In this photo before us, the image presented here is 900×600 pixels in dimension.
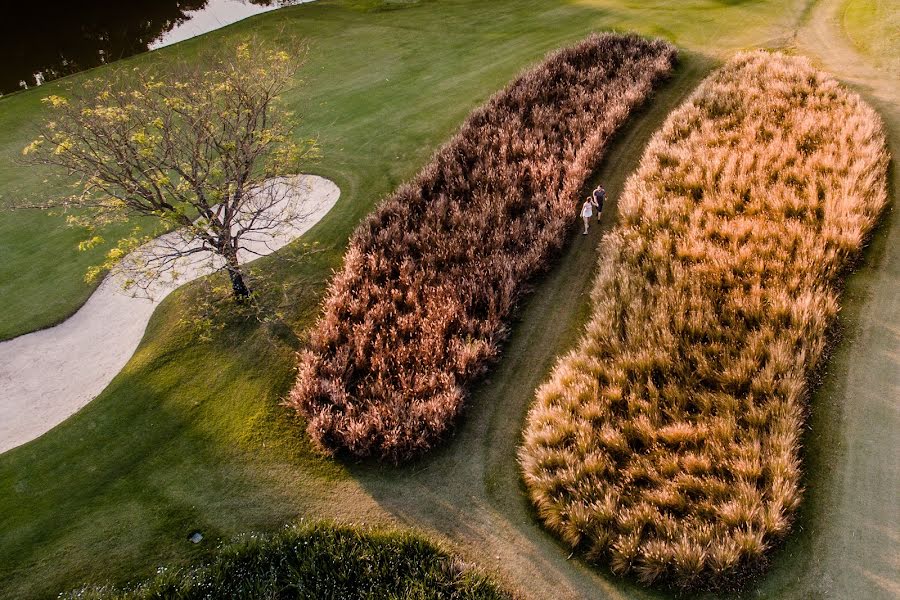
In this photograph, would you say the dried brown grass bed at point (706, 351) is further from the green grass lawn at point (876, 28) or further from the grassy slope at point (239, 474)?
the green grass lawn at point (876, 28)

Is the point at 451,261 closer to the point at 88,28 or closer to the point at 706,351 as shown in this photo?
the point at 706,351

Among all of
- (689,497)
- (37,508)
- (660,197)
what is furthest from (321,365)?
(660,197)

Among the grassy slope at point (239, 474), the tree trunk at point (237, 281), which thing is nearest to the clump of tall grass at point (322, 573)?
the grassy slope at point (239, 474)

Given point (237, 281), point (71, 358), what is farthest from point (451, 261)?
point (71, 358)

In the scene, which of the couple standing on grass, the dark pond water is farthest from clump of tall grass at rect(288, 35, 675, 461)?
the dark pond water

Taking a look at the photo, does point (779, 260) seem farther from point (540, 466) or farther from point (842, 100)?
point (842, 100)

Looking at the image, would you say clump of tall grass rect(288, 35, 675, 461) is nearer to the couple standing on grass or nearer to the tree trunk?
the couple standing on grass
